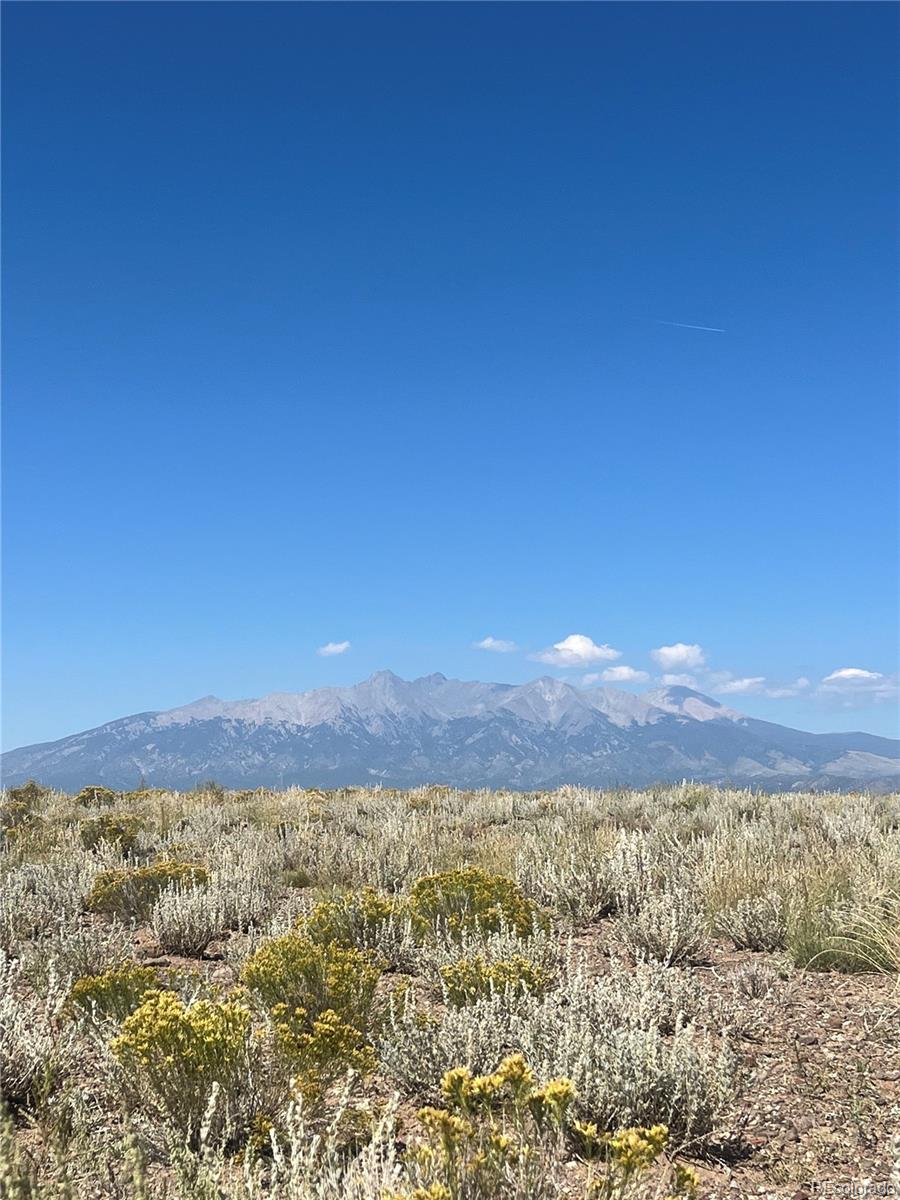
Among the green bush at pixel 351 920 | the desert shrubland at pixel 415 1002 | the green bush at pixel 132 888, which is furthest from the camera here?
the green bush at pixel 132 888

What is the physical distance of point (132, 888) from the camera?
7.41 metres

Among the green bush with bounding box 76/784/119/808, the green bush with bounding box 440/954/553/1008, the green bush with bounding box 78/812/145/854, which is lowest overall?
the green bush with bounding box 76/784/119/808

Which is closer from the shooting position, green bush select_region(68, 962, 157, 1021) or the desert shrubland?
the desert shrubland

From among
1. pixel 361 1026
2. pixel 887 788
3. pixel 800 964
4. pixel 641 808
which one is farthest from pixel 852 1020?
pixel 887 788

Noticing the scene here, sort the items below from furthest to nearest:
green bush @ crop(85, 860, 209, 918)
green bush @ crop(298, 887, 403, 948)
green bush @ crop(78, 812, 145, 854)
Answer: green bush @ crop(78, 812, 145, 854), green bush @ crop(85, 860, 209, 918), green bush @ crop(298, 887, 403, 948)

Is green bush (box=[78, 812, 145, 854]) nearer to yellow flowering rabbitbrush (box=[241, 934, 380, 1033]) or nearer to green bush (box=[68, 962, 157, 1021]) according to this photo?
green bush (box=[68, 962, 157, 1021])

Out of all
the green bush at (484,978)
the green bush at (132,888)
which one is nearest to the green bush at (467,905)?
the green bush at (484,978)

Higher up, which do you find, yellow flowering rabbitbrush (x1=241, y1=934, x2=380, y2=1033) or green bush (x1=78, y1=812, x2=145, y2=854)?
yellow flowering rabbitbrush (x1=241, y1=934, x2=380, y2=1033)

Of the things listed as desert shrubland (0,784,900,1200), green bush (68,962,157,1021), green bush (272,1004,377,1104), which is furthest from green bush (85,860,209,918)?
green bush (272,1004,377,1104)

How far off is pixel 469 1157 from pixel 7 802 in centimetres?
1463

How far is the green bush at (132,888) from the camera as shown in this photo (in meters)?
7.29

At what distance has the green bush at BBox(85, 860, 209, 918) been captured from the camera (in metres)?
7.29

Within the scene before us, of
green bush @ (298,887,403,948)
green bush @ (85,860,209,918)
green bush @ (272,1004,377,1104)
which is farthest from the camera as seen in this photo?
green bush @ (85,860,209,918)

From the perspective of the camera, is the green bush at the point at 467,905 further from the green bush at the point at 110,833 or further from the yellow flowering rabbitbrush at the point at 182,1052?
the green bush at the point at 110,833
